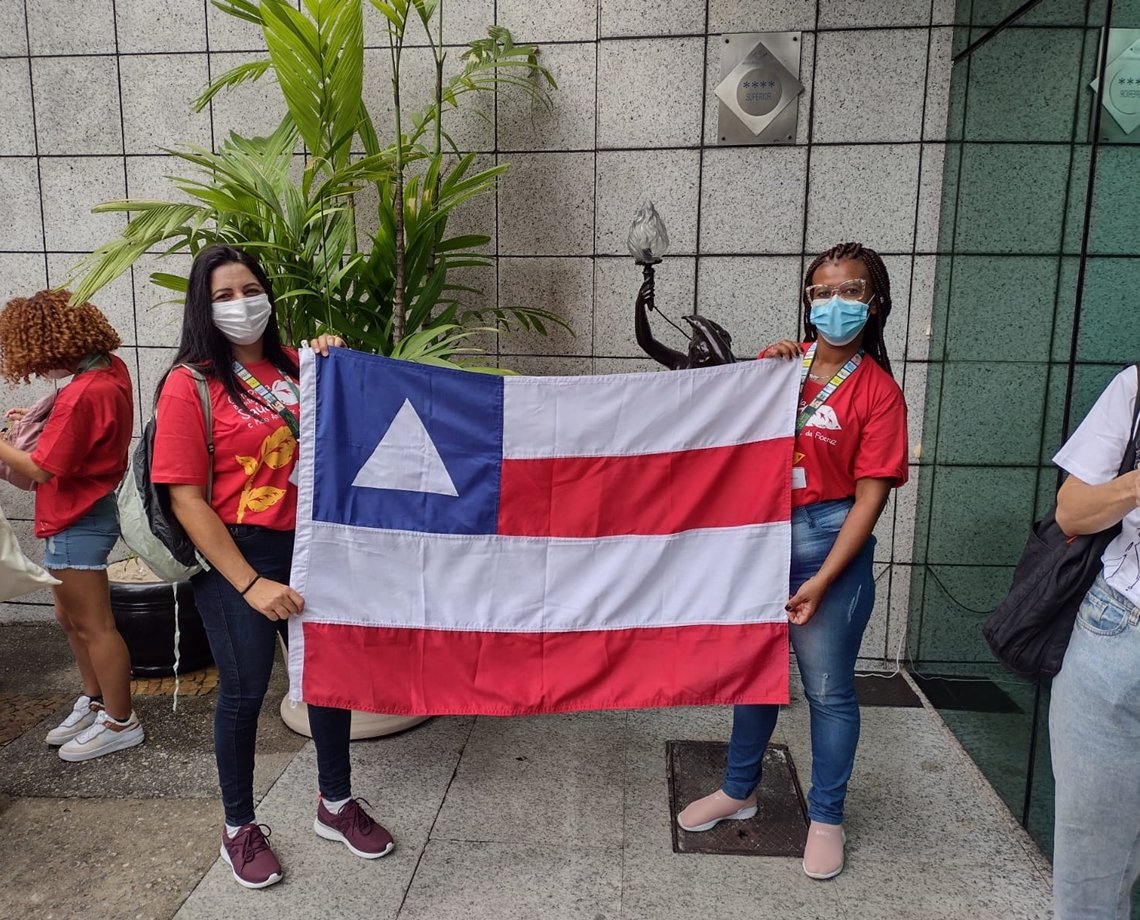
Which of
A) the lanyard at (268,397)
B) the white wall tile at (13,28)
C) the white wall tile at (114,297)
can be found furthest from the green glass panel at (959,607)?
the white wall tile at (13,28)

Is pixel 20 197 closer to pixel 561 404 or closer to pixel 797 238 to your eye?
pixel 561 404

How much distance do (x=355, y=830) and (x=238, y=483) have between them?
1081mm

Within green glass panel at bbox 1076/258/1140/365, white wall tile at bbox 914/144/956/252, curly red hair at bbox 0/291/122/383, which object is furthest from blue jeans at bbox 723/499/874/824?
curly red hair at bbox 0/291/122/383

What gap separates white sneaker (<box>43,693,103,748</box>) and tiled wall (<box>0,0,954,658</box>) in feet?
5.88

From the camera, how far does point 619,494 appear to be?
2346mm

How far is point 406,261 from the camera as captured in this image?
299cm

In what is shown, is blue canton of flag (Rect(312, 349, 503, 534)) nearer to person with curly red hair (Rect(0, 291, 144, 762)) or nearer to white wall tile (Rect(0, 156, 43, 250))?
person with curly red hair (Rect(0, 291, 144, 762))

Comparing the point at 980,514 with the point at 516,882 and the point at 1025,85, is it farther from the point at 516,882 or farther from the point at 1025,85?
the point at 516,882

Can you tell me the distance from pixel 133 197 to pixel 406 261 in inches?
65.4

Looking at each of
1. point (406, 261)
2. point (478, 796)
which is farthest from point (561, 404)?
point (478, 796)

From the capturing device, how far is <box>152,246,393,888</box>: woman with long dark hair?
2010 millimetres

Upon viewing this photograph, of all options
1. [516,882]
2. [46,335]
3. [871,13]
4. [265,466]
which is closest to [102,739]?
[46,335]

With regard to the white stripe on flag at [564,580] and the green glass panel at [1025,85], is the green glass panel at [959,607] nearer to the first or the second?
the white stripe on flag at [564,580]

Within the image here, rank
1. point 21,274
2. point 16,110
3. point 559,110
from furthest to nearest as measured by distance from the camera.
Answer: point 21,274 → point 16,110 → point 559,110
